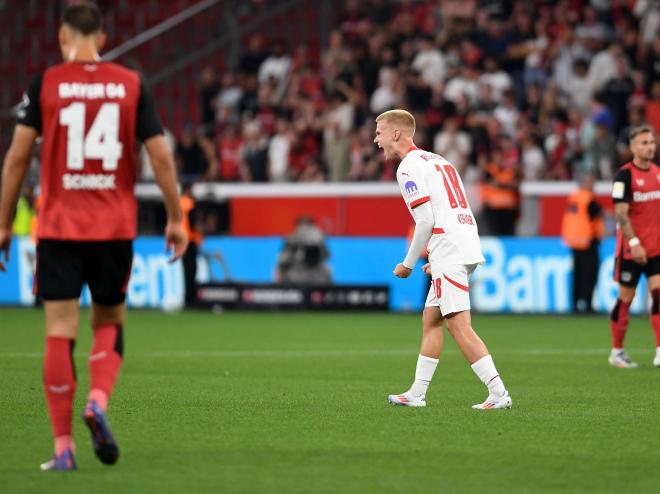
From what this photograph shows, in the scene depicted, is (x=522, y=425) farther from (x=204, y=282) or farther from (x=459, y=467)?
(x=204, y=282)

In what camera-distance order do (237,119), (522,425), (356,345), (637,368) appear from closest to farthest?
(522,425) → (637,368) → (356,345) → (237,119)

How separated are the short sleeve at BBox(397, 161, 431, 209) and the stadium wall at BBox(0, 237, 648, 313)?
12977mm

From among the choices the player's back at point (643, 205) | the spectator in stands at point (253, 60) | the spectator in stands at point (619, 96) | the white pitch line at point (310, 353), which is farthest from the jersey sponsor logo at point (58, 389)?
the spectator in stands at point (253, 60)

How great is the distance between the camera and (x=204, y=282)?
77.8 ft

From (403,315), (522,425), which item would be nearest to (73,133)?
(522,425)

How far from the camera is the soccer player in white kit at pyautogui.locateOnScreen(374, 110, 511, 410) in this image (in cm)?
940

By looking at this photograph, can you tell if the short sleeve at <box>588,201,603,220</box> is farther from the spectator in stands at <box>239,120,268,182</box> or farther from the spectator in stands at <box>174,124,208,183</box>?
the spectator in stands at <box>174,124,208,183</box>

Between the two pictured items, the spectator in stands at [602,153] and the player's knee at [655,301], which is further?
the spectator in stands at [602,153]

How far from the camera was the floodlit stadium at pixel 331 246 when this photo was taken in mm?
6770

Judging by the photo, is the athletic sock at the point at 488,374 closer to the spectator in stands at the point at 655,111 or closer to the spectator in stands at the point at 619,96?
the spectator in stands at the point at 655,111

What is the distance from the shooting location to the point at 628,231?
43.1 feet

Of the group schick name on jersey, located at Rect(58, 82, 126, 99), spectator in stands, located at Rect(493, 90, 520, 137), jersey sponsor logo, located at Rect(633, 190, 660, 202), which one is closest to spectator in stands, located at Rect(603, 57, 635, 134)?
spectator in stands, located at Rect(493, 90, 520, 137)

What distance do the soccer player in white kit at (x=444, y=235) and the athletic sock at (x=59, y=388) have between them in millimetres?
3104

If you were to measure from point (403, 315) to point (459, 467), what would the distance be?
15.3m
